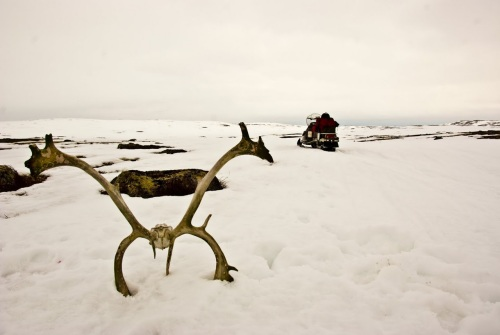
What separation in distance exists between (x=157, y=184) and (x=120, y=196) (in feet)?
15.4

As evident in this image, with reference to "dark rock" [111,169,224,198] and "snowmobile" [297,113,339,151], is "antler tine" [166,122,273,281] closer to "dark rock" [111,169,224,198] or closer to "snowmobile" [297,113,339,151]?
"dark rock" [111,169,224,198]

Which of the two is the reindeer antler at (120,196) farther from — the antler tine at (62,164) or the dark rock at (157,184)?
the dark rock at (157,184)

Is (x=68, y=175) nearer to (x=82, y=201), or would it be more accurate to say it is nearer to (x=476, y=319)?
(x=82, y=201)

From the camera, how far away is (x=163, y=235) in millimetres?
3223

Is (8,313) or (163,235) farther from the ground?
(163,235)

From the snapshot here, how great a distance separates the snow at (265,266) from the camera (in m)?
3.21

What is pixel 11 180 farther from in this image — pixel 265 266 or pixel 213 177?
pixel 213 177

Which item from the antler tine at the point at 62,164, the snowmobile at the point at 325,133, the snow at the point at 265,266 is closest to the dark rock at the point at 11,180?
the snow at the point at 265,266

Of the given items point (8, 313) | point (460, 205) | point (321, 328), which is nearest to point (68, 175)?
point (8, 313)

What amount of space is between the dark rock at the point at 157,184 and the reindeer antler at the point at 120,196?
4.23m

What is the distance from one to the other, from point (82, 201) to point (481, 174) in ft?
48.7

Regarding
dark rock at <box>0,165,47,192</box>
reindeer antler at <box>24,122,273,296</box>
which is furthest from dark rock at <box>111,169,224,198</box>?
reindeer antler at <box>24,122,273,296</box>

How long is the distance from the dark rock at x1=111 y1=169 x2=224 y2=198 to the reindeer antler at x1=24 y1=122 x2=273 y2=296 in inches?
166

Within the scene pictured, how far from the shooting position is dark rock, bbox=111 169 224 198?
7641mm
